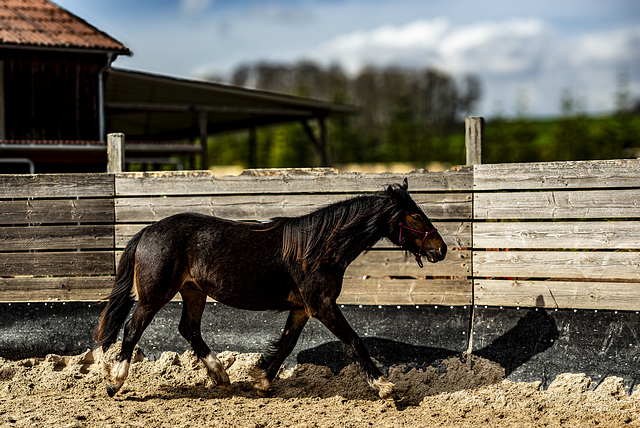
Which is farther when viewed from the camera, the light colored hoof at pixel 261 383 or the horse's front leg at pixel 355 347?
the light colored hoof at pixel 261 383

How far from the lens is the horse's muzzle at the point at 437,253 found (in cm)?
463

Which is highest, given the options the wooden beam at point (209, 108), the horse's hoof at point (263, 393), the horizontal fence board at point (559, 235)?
the wooden beam at point (209, 108)

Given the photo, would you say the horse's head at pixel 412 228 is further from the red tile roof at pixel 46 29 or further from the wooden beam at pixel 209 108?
the wooden beam at pixel 209 108

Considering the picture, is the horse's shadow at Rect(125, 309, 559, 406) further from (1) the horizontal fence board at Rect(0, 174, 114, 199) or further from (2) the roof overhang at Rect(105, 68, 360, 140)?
(2) the roof overhang at Rect(105, 68, 360, 140)

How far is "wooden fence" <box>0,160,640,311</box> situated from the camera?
16.3ft

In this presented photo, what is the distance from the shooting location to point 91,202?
574 cm

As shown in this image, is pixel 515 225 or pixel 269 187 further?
pixel 269 187

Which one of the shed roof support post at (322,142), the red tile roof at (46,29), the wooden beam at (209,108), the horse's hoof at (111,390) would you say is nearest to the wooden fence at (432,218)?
the horse's hoof at (111,390)

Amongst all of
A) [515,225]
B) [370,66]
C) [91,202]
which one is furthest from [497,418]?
[370,66]

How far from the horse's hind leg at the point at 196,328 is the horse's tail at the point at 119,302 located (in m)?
0.44

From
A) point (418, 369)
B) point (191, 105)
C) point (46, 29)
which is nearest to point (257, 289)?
point (418, 369)

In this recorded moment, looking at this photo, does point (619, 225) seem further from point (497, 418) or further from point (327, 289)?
point (327, 289)

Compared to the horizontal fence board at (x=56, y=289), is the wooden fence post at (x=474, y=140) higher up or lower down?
higher up

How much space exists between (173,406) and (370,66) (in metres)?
70.1
